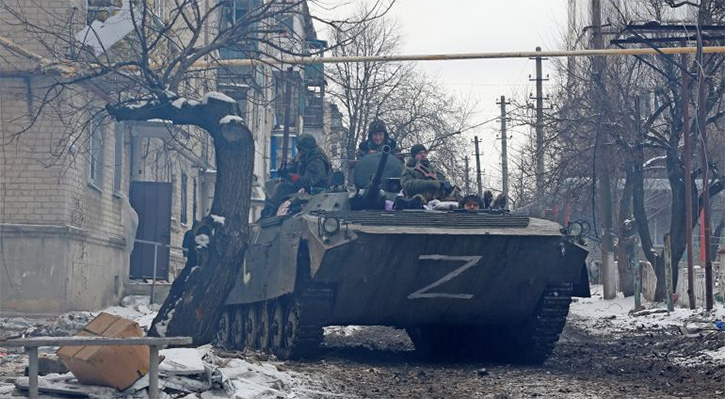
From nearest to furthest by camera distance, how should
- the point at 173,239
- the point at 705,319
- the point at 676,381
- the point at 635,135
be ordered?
the point at 676,381 < the point at 705,319 < the point at 635,135 < the point at 173,239

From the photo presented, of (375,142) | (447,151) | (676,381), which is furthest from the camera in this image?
(447,151)

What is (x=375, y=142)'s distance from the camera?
1456cm

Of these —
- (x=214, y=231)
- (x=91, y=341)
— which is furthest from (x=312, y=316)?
(x=91, y=341)

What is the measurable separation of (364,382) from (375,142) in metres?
4.45

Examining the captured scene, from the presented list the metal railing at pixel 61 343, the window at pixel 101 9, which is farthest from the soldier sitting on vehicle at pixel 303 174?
the metal railing at pixel 61 343

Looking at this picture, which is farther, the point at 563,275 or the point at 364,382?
the point at 563,275

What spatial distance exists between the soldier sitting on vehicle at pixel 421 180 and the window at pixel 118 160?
35.1ft

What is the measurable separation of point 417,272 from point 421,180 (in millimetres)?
1731

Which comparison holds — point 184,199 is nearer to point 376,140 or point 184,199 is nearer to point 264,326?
point 376,140

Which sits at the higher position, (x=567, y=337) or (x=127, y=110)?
(x=127, y=110)

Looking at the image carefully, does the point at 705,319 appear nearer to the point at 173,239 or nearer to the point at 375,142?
the point at 375,142

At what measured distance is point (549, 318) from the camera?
41.6 feet

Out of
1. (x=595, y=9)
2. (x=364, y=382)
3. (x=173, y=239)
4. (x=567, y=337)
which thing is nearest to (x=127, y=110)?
(x=364, y=382)

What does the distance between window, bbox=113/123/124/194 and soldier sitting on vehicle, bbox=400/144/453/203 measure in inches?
421
